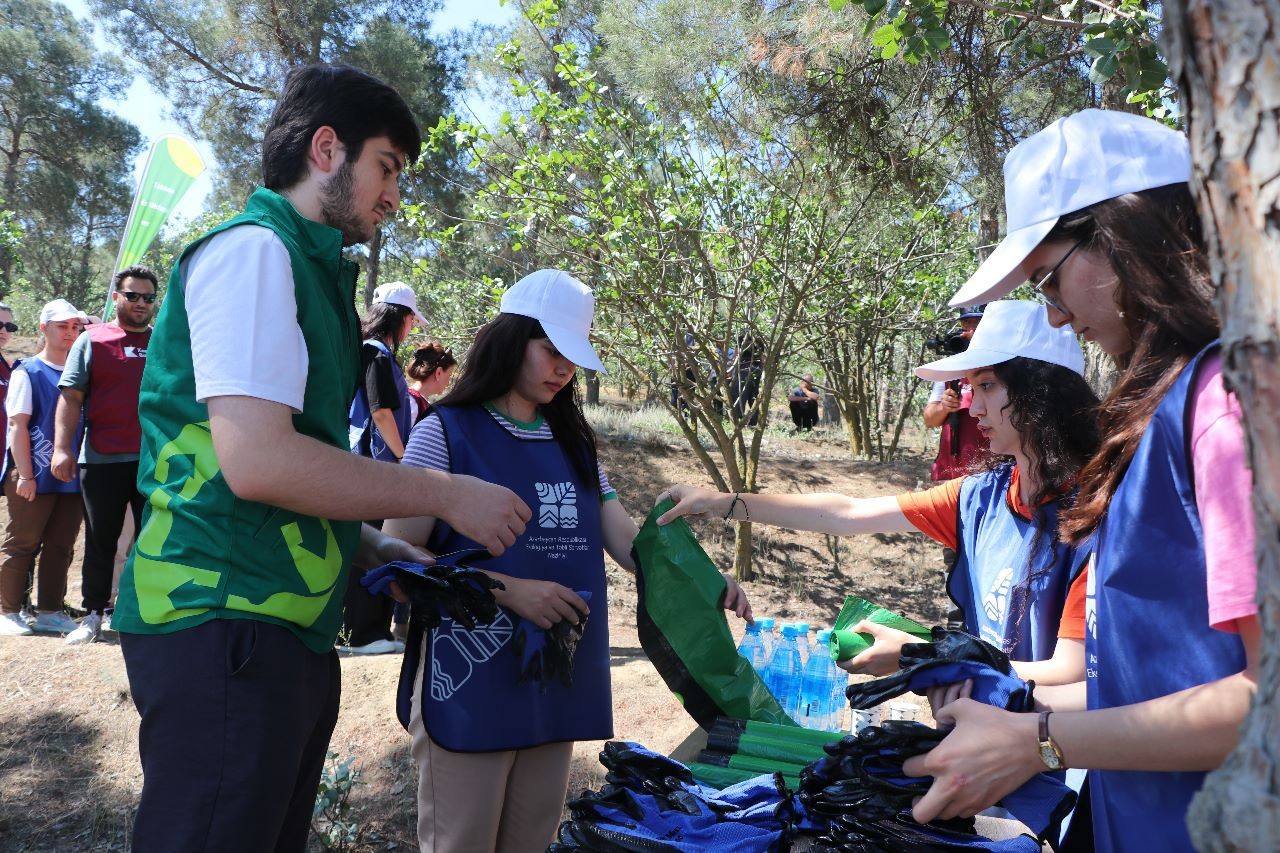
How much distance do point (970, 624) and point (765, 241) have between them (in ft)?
15.9

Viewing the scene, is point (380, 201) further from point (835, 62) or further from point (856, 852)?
point (835, 62)

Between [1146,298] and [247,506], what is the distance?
4.63ft

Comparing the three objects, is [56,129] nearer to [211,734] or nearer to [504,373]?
[504,373]

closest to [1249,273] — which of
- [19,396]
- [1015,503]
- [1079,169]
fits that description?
[1079,169]

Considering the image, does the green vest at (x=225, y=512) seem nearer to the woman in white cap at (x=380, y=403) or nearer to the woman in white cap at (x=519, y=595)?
the woman in white cap at (x=519, y=595)

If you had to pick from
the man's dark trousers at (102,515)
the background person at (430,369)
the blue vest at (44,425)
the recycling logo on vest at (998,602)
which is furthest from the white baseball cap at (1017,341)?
the blue vest at (44,425)

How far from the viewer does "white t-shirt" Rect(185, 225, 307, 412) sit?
4.92ft

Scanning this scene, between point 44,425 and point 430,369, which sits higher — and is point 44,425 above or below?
below

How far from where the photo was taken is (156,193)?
27.0ft

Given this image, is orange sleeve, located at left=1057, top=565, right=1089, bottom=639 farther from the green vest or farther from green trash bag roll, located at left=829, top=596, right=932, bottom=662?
the green vest

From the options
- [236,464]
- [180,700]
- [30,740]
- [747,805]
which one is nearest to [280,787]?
[180,700]

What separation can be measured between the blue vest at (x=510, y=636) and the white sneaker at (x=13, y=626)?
14.1ft

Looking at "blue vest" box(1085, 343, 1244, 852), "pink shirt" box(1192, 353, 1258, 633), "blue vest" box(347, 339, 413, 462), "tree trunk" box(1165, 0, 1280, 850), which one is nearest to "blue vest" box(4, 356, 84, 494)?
"blue vest" box(347, 339, 413, 462)

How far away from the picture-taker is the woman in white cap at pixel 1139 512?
1073 millimetres
